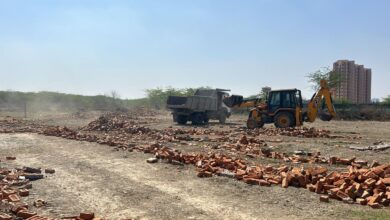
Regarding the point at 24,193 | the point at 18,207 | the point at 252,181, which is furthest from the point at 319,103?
the point at 18,207

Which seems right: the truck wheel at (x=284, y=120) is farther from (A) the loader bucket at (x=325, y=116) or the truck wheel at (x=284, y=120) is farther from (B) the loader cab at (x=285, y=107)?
(A) the loader bucket at (x=325, y=116)

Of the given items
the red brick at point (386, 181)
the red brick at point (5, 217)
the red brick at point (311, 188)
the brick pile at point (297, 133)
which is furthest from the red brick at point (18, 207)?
the brick pile at point (297, 133)

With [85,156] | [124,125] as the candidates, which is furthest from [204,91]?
[85,156]

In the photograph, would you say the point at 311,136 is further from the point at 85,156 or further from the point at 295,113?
the point at 85,156

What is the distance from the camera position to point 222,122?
3103cm

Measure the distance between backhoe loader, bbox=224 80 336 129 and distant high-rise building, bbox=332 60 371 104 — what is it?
39463 millimetres

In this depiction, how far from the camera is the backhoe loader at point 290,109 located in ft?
75.6

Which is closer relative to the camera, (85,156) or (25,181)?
(25,181)

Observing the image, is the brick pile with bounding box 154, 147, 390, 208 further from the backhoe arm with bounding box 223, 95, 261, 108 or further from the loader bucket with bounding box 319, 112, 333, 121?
the backhoe arm with bounding box 223, 95, 261, 108

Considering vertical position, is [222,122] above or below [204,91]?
below

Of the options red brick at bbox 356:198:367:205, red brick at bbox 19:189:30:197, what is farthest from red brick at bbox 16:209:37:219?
red brick at bbox 356:198:367:205

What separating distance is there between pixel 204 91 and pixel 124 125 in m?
7.75

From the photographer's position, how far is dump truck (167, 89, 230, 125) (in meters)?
29.1

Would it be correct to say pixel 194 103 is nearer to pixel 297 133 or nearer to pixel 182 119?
pixel 182 119
